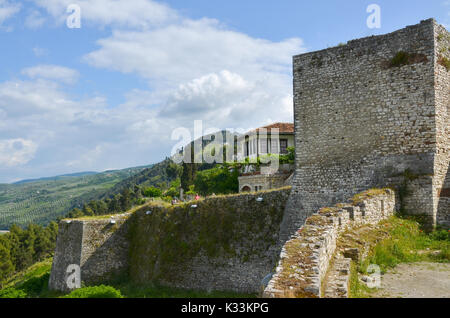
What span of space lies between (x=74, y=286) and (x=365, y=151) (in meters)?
18.6

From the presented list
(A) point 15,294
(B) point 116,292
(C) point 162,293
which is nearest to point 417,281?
(C) point 162,293

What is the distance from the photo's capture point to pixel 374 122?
15.3 m

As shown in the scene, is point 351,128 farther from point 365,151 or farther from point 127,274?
point 127,274

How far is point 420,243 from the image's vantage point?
1243 cm

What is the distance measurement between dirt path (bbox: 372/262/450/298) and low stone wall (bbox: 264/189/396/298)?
4.35ft

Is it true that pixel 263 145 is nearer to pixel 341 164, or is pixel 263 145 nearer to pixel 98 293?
pixel 341 164

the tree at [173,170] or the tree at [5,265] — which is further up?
the tree at [173,170]

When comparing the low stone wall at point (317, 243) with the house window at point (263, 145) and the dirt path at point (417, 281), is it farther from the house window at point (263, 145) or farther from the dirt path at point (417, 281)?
the house window at point (263, 145)

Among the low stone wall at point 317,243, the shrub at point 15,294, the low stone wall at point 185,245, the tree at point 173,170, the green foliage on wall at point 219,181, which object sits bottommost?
the shrub at point 15,294

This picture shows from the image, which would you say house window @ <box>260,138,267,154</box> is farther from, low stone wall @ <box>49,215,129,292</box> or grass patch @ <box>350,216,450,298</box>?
grass patch @ <box>350,216,450,298</box>

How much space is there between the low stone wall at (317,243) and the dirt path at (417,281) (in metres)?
1.32

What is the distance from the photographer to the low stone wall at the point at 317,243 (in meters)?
6.72

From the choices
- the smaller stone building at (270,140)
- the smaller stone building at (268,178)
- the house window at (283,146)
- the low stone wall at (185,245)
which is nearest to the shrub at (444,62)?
the low stone wall at (185,245)
